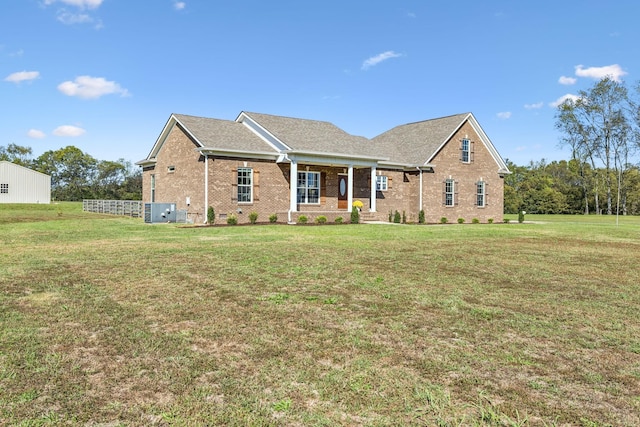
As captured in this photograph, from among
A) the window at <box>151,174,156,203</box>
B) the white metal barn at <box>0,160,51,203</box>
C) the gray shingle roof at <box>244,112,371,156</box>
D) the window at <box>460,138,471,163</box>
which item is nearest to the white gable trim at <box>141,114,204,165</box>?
the window at <box>151,174,156,203</box>

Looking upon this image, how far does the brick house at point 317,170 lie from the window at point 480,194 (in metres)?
0.07

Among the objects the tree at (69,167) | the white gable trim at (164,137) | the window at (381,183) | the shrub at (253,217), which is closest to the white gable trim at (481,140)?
the window at (381,183)

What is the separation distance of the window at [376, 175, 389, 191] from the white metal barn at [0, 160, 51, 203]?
4132 centimetres

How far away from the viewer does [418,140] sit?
30344 millimetres

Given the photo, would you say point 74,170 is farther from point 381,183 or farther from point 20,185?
point 381,183

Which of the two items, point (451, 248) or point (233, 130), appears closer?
point (451, 248)

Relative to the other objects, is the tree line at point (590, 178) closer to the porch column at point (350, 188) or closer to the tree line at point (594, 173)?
the tree line at point (594, 173)

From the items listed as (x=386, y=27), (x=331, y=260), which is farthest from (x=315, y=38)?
(x=331, y=260)

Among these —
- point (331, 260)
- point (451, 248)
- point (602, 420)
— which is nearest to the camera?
point (602, 420)

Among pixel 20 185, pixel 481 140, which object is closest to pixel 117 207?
pixel 20 185

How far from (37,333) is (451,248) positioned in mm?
10518

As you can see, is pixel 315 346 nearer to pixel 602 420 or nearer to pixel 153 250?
pixel 602 420

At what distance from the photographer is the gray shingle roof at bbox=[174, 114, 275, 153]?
21766 mm

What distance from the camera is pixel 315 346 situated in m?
4.24
